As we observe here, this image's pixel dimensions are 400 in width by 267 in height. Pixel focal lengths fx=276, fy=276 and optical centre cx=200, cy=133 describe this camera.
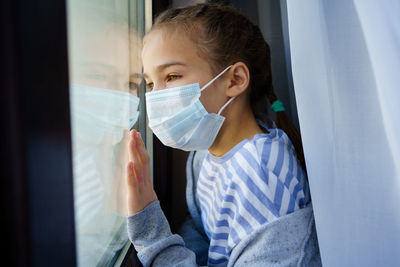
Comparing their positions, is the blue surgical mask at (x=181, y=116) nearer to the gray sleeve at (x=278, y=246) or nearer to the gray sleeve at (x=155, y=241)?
the gray sleeve at (x=155, y=241)

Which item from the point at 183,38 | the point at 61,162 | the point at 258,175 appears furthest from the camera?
the point at 183,38

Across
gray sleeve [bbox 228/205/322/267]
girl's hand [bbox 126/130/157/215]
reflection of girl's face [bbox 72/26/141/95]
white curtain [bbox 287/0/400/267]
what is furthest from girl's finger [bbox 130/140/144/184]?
white curtain [bbox 287/0/400/267]

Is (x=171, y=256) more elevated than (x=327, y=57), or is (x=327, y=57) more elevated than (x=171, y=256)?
(x=327, y=57)

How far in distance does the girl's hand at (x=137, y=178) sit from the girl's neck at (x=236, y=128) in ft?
0.84

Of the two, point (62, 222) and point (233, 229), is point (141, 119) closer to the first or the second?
point (233, 229)

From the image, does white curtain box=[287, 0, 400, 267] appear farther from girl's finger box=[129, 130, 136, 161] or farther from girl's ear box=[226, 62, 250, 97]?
girl's finger box=[129, 130, 136, 161]

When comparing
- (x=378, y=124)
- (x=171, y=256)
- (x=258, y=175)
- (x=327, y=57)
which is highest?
(x=327, y=57)

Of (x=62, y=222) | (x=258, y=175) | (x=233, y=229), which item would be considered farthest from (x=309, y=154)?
(x=62, y=222)

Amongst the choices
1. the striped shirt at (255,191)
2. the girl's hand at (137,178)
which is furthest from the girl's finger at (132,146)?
the striped shirt at (255,191)

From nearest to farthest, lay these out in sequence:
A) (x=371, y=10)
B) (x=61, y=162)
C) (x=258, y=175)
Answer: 1. (x=61, y=162)
2. (x=371, y=10)
3. (x=258, y=175)

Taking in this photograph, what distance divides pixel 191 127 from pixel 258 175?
24 centimetres

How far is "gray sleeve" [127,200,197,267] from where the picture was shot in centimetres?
68

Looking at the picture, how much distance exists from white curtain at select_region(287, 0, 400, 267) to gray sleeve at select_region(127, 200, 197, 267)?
0.34 meters

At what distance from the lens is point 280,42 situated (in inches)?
43.6
